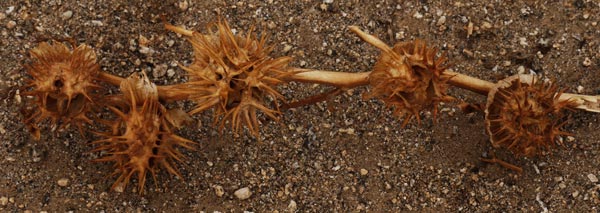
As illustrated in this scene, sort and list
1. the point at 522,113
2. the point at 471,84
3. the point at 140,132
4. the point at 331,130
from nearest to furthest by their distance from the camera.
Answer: the point at 140,132, the point at 522,113, the point at 471,84, the point at 331,130

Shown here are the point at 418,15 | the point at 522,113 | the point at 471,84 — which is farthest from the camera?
the point at 418,15

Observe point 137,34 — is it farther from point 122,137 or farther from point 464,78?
point 464,78

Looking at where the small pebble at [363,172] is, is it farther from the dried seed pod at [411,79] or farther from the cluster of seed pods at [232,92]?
the dried seed pod at [411,79]

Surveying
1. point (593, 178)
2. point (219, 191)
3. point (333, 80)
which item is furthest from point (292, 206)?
point (593, 178)

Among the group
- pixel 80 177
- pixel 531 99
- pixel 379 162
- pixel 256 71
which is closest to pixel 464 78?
pixel 531 99

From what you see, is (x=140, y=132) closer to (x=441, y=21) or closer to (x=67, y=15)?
(x=67, y=15)

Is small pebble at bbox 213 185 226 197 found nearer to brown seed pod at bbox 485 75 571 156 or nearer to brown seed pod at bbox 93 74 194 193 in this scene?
brown seed pod at bbox 93 74 194 193
